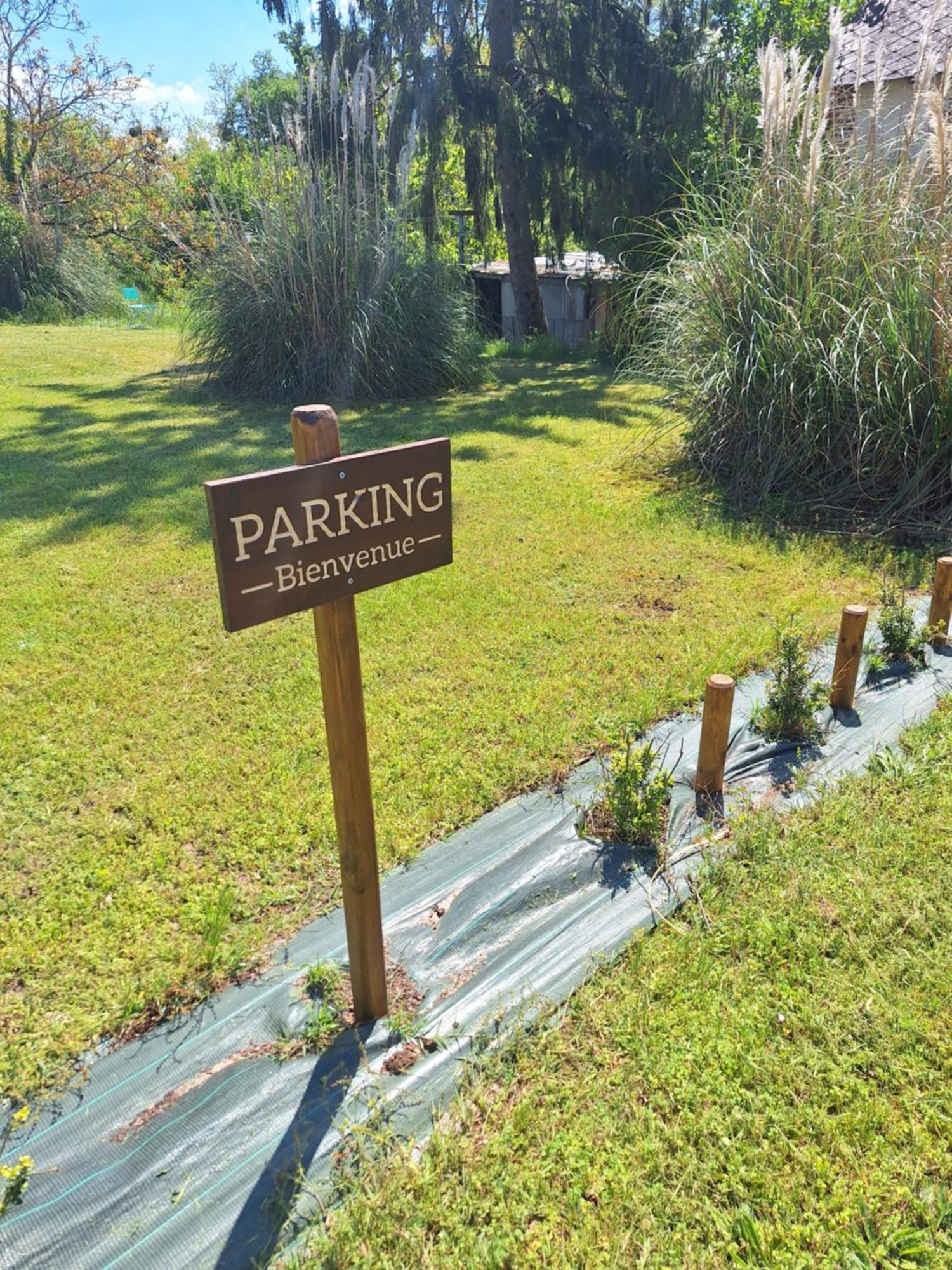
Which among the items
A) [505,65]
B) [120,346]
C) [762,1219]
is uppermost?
[505,65]

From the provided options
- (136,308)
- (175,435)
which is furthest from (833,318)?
(136,308)

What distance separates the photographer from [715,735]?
263 centimetres

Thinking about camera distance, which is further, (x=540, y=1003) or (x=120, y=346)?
(x=120, y=346)

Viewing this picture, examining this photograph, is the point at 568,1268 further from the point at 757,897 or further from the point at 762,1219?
the point at 757,897

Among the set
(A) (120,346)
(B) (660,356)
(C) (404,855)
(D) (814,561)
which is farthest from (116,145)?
(C) (404,855)

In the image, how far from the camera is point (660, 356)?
237 inches

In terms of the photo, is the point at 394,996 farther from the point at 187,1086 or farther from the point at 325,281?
the point at 325,281

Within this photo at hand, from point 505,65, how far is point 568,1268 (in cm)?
1329

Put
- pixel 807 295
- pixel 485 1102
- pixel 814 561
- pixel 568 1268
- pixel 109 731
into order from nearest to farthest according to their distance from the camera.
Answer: pixel 568 1268
pixel 485 1102
pixel 109 731
pixel 814 561
pixel 807 295

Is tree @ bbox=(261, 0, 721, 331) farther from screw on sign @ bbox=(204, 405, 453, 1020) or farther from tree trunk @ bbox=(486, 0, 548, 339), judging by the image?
screw on sign @ bbox=(204, 405, 453, 1020)

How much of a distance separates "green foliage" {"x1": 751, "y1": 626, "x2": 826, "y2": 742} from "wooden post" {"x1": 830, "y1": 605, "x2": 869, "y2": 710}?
13 centimetres

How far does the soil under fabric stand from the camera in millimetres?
1518

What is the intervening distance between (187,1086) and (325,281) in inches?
304

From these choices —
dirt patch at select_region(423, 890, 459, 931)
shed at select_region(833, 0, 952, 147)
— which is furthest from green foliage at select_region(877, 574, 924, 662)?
shed at select_region(833, 0, 952, 147)
